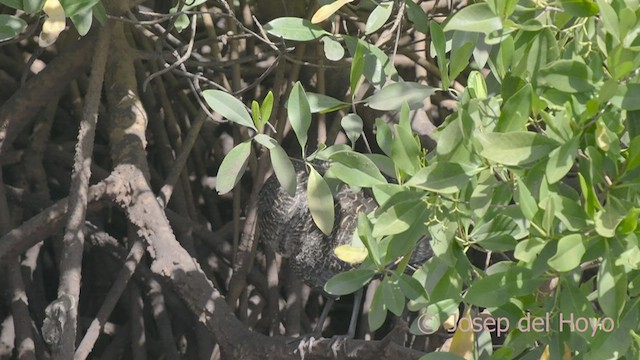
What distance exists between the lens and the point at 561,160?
724mm

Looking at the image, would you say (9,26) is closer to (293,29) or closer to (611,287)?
(293,29)

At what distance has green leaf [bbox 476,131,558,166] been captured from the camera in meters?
0.72

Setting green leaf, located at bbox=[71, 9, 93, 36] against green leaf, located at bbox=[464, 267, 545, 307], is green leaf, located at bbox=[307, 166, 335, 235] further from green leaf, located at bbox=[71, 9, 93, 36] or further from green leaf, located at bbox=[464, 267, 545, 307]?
green leaf, located at bbox=[71, 9, 93, 36]

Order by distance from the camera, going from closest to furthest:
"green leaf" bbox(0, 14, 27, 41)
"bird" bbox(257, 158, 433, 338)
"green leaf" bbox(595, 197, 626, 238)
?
"green leaf" bbox(595, 197, 626, 238) < "green leaf" bbox(0, 14, 27, 41) < "bird" bbox(257, 158, 433, 338)

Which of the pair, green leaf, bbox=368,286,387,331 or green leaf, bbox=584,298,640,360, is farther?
green leaf, bbox=368,286,387,331

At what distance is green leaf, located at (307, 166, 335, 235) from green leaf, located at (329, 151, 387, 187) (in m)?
0.06

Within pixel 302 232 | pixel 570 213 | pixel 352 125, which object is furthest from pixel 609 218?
pixel 302 232

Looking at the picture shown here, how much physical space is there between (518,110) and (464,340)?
28 centimetres

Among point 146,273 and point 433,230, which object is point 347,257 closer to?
point 433,230

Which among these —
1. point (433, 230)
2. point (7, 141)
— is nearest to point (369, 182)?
point (433, 230)

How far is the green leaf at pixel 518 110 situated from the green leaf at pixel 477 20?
0.05 m

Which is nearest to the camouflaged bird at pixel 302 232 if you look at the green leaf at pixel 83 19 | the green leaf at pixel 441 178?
the green leaf at pixel 83 19

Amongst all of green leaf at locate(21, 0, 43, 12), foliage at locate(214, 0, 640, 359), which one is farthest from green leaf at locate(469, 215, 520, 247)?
green leaf at locate(21, 0, 43, 12)

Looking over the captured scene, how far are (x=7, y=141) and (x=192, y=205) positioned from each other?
1.22 ft
